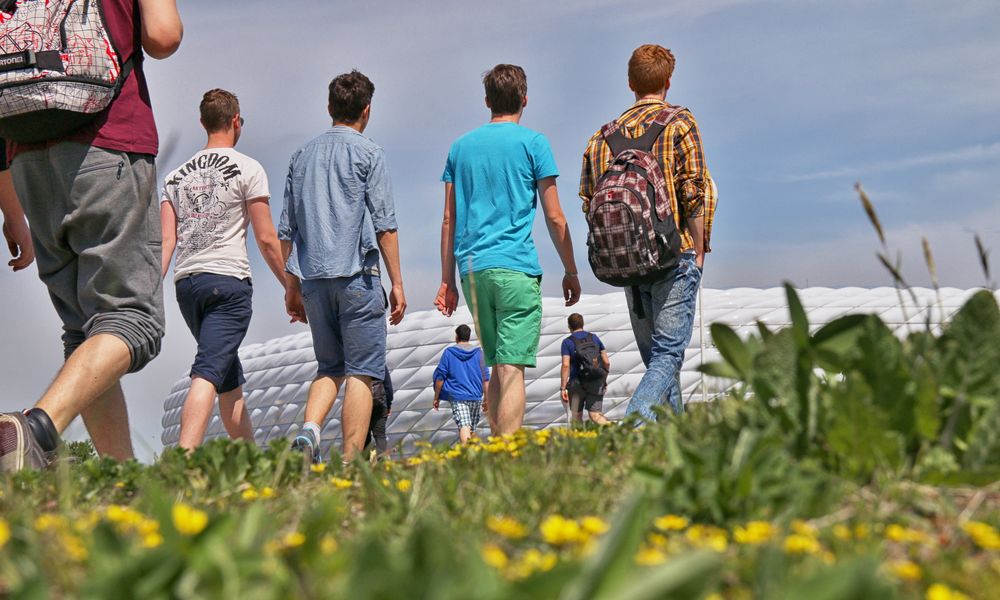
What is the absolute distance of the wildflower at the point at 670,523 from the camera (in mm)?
1834

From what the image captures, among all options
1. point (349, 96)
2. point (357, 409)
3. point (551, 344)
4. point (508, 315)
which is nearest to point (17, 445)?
point (357, 409)

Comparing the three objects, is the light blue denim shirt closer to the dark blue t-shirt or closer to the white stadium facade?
the dark blue t-shirt

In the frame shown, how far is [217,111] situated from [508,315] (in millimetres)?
2344

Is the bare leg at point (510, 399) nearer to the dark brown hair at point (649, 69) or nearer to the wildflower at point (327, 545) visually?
the dark brown hair at point (649, 69)

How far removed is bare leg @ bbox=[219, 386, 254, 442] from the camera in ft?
19.9

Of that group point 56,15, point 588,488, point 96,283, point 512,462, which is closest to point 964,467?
point 588,488

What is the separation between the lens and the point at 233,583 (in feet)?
4.35

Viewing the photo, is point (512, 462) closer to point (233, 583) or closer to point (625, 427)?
point (625, 427)

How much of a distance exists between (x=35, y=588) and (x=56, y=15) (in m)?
3.28

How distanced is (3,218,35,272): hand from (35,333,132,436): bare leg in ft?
4.07

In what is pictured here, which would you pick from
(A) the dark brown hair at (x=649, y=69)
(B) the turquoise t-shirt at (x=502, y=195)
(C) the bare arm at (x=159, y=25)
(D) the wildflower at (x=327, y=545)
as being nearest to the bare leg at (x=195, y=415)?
(B) the turquoise t-shirt at (x=502, y=195)

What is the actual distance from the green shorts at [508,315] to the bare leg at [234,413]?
1.64m

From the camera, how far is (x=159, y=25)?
4.09m

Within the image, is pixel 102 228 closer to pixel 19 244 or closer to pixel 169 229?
pixel 19 244
